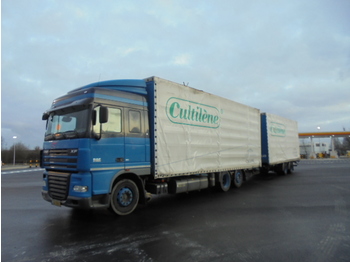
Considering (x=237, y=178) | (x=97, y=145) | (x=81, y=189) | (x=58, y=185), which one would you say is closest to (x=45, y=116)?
(x=58, y=185)

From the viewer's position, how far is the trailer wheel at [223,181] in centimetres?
944

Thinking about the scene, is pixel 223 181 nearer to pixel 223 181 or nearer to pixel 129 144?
pixel 223 181

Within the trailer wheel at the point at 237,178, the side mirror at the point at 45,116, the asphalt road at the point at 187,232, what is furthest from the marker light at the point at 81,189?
the trailer wheel at the point at 237,178

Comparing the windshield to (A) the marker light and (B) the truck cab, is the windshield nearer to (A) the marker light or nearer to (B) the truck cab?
(B) the truck cab

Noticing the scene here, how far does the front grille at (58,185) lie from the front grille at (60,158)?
206mm

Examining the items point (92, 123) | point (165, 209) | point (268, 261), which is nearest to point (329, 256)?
point (268, 261)

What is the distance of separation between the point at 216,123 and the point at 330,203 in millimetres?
4577

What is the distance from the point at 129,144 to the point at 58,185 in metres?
1.99

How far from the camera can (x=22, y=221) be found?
235 inches

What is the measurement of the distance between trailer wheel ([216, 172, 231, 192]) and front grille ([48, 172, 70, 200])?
578 centimetres

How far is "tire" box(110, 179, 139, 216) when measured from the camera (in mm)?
5910

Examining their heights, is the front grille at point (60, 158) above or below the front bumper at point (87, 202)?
above

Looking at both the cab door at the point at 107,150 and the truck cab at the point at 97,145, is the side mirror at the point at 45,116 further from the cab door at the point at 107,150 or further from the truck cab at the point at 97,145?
the cab door at the point at 107,150

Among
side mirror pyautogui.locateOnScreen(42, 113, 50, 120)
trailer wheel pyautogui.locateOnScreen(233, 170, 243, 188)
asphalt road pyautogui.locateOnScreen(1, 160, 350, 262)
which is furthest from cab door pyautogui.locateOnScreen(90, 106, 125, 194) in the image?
trailer wheel pyautogui.locateOnScreen(233, 170, 243, 188)
